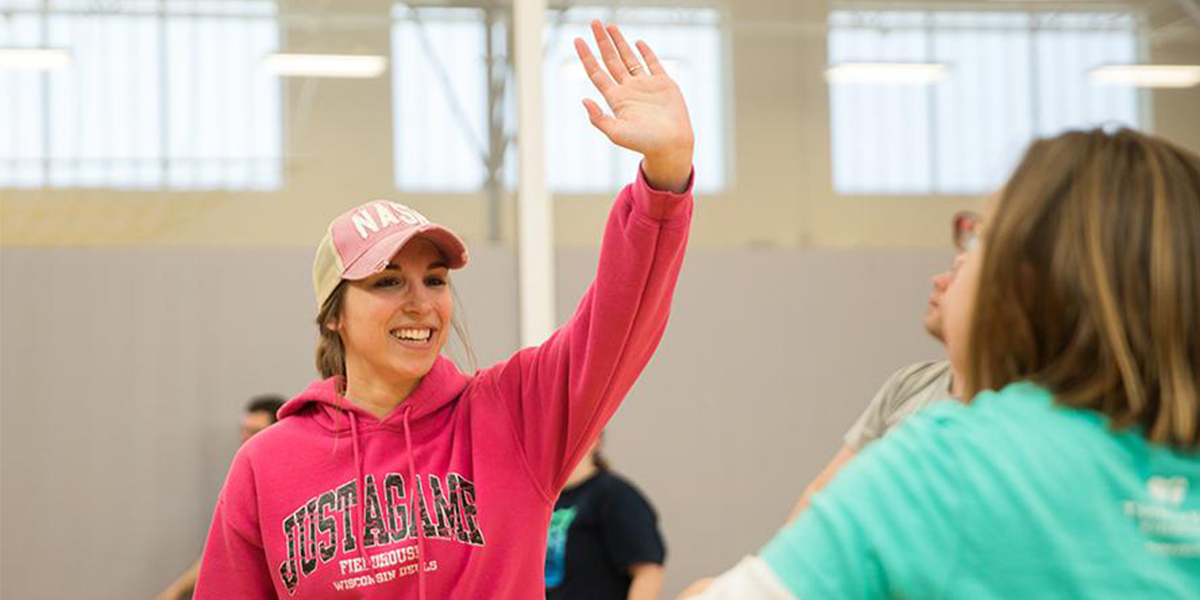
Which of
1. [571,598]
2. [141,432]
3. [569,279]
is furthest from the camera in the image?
[569,279]

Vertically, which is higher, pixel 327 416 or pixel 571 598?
pixel 327 416

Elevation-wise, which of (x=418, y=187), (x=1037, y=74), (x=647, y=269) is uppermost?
(x=1037, y=74)

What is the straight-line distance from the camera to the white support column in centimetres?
556

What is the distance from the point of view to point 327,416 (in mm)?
2020

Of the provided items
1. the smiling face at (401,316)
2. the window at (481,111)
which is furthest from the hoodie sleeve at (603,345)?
the window at (481,111)

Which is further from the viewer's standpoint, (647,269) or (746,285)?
(746,285)

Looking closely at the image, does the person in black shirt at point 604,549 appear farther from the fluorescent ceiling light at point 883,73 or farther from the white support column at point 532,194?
the fluorescent ceiling light at point 883,73

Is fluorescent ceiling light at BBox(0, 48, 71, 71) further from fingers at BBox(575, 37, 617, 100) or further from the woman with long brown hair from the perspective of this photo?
the woman with long brown hair

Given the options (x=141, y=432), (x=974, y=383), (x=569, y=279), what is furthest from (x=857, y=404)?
(x=974, y=383)

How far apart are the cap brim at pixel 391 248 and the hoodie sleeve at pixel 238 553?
0.31 metres

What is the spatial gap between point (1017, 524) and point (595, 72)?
3.18 feet

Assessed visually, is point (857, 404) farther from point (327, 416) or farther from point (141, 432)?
point (327, 416)

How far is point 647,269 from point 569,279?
3908 millimetres

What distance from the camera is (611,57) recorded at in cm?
175
